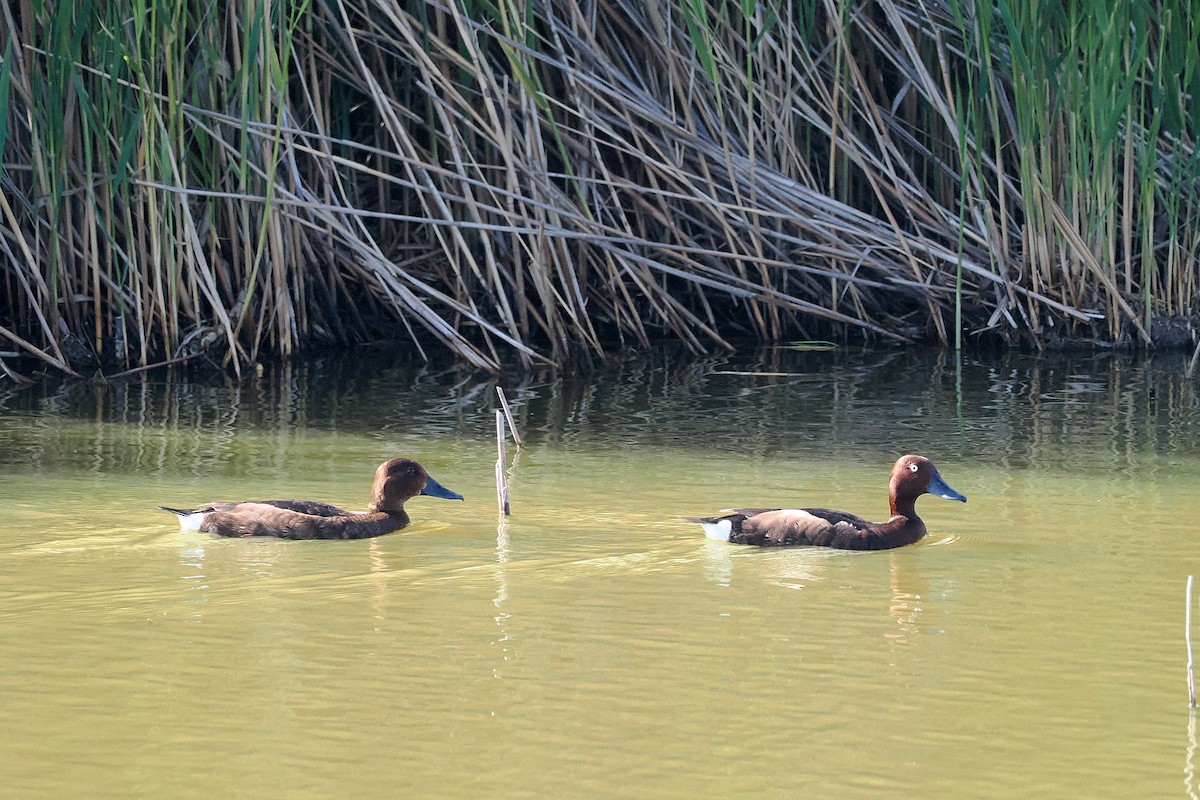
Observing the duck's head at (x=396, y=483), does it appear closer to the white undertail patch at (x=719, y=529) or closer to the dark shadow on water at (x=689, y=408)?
the white undertail patch at (x=719, y=529)

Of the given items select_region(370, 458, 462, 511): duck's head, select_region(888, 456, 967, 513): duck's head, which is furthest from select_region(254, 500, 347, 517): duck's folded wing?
select_region(888, 456, 967, 513): duck's head

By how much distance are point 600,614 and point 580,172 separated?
512cm

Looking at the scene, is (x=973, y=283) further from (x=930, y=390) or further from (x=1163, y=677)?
(x=1163, y=677)

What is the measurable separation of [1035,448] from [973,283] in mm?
2948

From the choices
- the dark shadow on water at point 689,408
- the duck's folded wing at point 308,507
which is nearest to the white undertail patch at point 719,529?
→ the duck's folded wing at point 308,507

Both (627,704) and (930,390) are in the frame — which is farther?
(930,390)

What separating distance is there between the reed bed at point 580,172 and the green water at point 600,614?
1.21 meters

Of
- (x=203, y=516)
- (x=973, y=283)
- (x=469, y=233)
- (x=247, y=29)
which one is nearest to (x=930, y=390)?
(x=973, y=283)

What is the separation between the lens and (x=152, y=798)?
3.02 metres

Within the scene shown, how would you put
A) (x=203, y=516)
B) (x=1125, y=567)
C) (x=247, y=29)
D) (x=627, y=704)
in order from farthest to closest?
(x=247, y=29) < (x=203, y=516) < (x=1125, y=567) < (x=627, y=704)

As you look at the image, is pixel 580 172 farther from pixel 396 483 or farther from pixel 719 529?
pixel 719 529

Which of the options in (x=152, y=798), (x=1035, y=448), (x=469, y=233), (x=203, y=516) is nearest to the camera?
(x=152, y=798)

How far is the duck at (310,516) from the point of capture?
201 inches

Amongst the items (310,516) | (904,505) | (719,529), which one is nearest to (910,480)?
(904,505)
